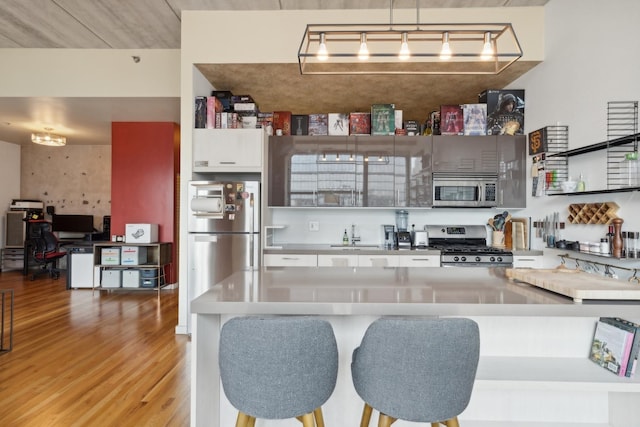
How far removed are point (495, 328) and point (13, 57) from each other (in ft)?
18.7

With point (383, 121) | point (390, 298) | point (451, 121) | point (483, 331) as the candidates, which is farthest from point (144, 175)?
point (483, 331)

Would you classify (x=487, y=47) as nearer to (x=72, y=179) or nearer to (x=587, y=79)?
(x=587, y=79)

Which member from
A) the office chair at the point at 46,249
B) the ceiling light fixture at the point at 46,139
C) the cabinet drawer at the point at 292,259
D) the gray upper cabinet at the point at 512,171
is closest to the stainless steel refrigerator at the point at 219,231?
the cabinet drawer at the point at 292,259

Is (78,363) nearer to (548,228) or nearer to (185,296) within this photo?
(185,296)

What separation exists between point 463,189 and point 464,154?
38 centimetres

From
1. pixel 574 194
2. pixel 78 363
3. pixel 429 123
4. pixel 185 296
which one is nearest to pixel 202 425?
pixel 78 363

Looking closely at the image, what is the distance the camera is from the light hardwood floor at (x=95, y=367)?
215 cm

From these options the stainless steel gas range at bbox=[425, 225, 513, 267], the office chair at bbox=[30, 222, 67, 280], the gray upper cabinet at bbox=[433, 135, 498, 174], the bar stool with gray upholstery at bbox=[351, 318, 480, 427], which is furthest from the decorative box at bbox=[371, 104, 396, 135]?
the office chair at bbox=[30, 222, 67, 280]

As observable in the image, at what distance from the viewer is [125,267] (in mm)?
5430

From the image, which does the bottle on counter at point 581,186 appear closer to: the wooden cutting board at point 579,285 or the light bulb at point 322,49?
the wooden cutting board at point 579,285

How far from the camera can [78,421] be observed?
6.81ft

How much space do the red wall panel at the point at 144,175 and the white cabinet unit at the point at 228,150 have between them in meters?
2.39

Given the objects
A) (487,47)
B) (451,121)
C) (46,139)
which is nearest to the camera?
(487,47)

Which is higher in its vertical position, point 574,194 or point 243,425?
point 574,194
